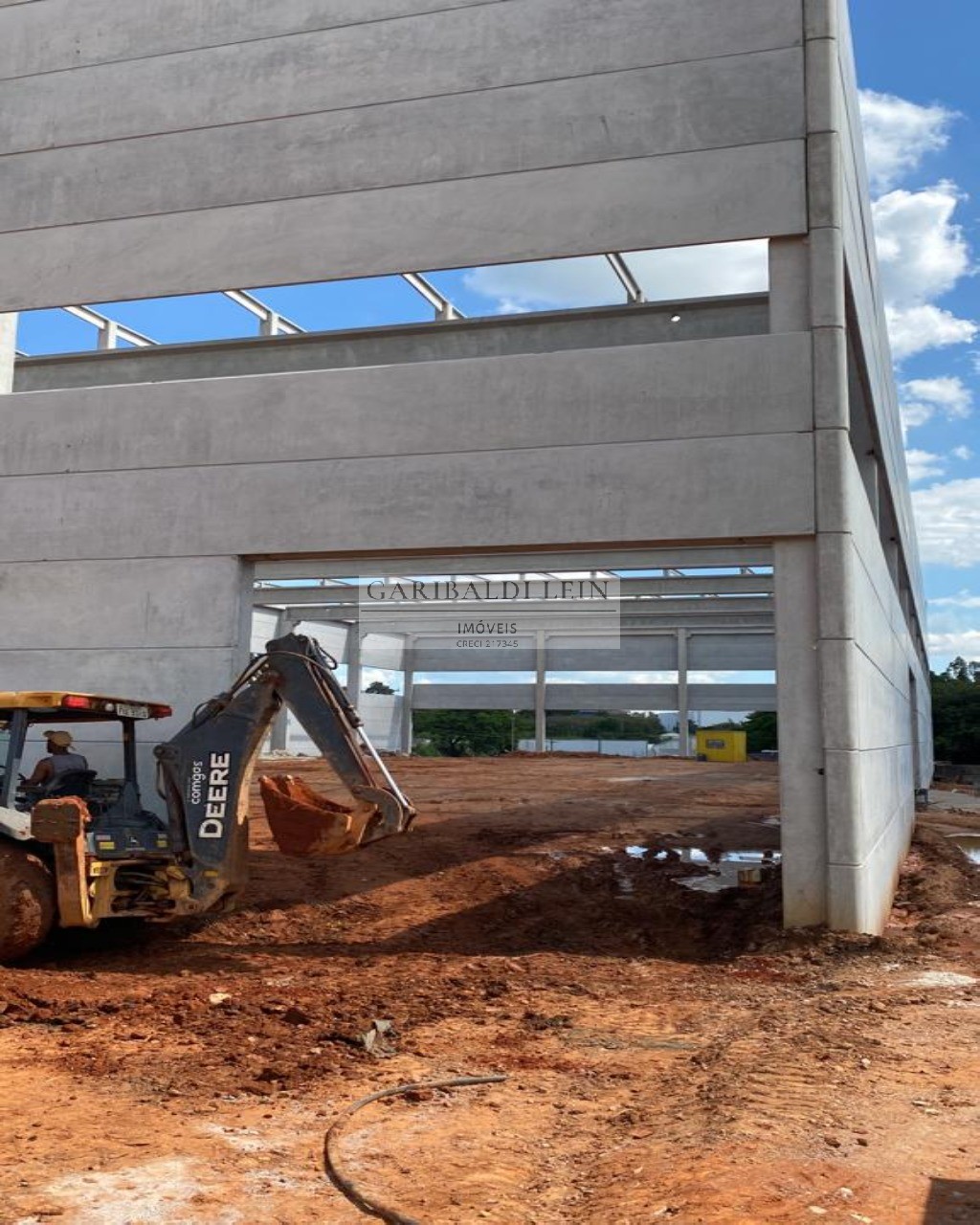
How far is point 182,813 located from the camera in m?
9.72

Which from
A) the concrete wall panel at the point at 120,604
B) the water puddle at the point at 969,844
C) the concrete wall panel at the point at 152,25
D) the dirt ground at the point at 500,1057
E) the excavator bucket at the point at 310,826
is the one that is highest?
the concrete wall panel at the point at 152,25

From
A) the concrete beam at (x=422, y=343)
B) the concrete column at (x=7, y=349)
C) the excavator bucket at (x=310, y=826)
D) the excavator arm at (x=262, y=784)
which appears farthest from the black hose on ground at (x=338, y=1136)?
the concrete column at (x=7, y=349)

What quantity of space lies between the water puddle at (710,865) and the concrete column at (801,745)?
10.1ft

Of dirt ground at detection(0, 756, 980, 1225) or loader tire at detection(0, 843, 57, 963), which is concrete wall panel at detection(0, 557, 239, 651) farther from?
loader tire at detection(0, 843, 57, 963)

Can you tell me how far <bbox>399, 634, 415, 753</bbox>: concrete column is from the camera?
165ft

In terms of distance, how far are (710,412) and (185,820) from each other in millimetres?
6527

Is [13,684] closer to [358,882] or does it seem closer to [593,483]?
[358,882]

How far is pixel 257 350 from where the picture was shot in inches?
574

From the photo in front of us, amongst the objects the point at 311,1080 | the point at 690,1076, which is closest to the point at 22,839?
the point at 311,1080

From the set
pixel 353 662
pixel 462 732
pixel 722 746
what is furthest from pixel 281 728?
pixel 722 746

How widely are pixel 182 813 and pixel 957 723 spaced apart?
54917mm

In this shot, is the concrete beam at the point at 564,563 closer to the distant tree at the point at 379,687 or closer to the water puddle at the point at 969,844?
the water puddle at the point at 969,844

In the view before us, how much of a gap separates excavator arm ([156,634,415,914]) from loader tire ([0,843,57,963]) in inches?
42.7

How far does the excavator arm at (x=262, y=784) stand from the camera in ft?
30.9
